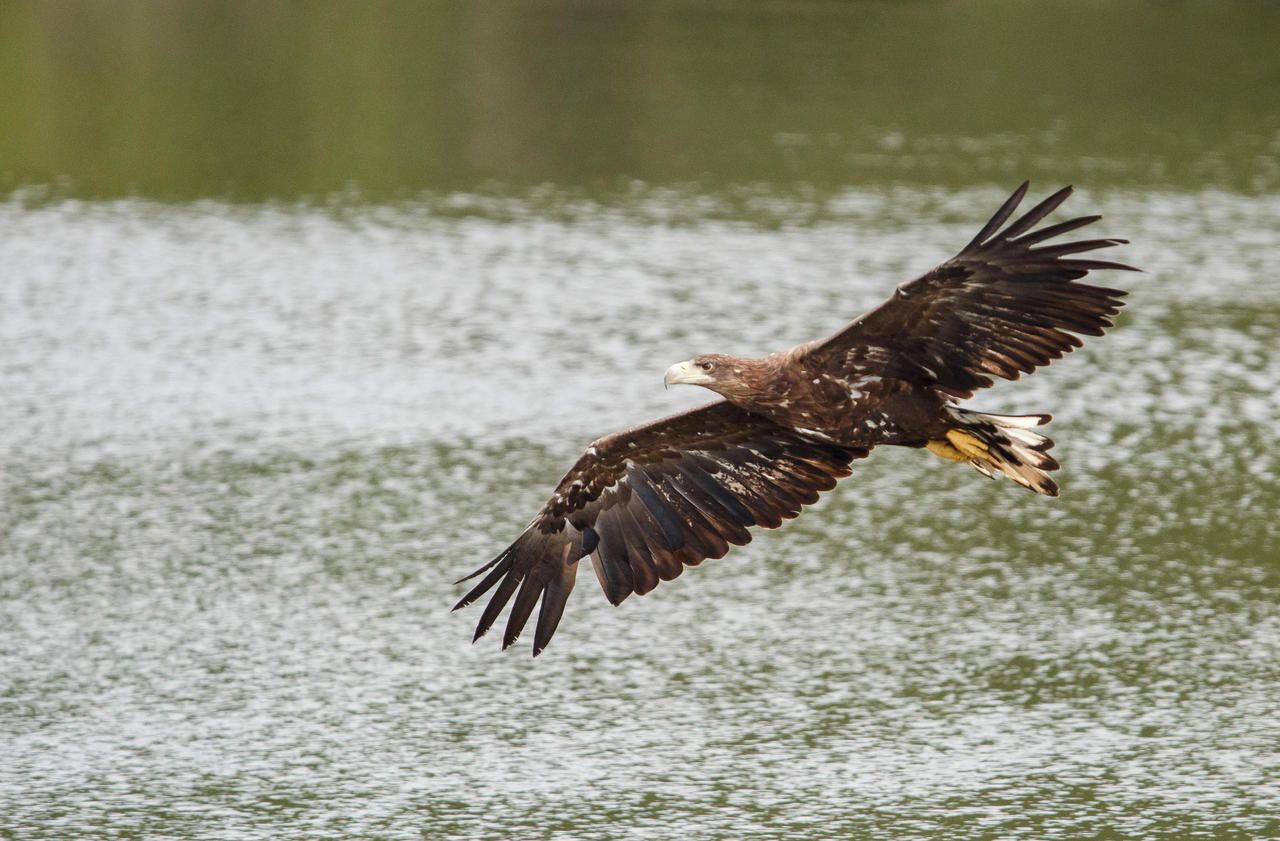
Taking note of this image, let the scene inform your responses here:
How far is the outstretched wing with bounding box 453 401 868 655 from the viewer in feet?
21.6

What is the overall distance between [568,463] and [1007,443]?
3.58 meters

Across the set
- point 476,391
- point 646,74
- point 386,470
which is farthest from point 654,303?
point 646,74

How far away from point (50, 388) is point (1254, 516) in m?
5.92

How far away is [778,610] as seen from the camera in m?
8.20

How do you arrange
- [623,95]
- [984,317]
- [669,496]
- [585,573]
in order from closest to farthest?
[984,317] → [669,496] → [585,573] → [623,95]

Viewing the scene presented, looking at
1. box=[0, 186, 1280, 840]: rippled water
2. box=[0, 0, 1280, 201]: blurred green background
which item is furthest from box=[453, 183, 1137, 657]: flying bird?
box=[0, 0, 1280, 201]: blurred green background

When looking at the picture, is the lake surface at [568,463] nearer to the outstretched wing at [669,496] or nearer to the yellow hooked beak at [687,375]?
the outstretched wing at [669,496]

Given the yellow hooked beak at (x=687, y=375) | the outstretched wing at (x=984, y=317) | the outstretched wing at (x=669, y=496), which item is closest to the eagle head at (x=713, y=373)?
the yellow hooked beak at (x=687, y=375)

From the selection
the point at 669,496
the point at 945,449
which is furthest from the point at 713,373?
the point at 945,449

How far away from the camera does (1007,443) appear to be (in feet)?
20.6

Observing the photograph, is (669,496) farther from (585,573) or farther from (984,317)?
(585,573)

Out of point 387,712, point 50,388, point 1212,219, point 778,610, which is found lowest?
point 387,712

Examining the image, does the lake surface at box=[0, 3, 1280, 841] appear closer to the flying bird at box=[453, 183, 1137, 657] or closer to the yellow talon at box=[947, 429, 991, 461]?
the flying bird at box=[453, 183, 1137, 657]

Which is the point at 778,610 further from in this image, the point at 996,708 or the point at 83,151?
the point at 83,151
